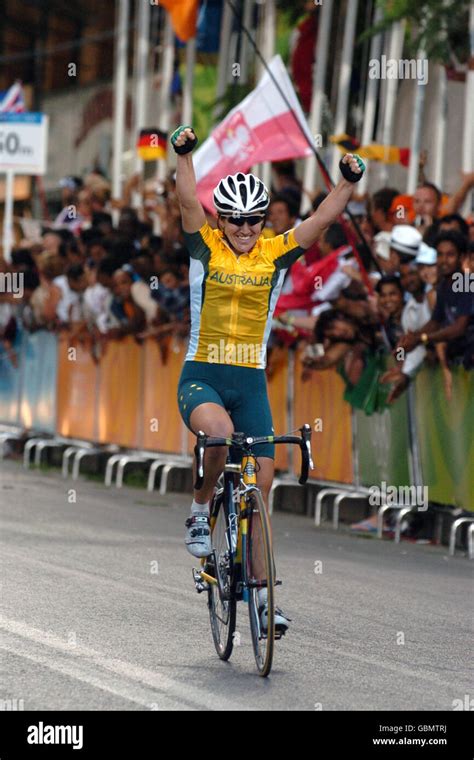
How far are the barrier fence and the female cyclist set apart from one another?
17.7ft

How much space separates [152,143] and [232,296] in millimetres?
13114

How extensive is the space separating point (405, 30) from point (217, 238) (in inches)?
542

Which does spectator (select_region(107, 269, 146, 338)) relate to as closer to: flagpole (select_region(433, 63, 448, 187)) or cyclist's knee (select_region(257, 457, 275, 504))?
flagpole (select_region(433, 63, 448, 187))

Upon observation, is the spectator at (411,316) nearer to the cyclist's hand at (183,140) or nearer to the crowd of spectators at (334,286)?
the crowd of spectators at (334,286)

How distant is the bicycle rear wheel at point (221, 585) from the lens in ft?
27.8

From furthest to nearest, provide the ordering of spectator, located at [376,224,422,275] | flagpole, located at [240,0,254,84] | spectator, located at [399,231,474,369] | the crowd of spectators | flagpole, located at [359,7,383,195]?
flagpole, located at [240,0,254,84] < flagpole, located at [359,7,383,195] < spectator, located at [376,224,422,275] < the crowd of spectators < spectator, located at [399,231,474,369]

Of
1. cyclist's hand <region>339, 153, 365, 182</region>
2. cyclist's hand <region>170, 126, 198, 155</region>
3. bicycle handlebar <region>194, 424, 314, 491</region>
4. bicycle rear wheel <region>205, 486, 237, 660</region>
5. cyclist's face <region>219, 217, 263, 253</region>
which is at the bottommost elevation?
bicycle rear wheel <region>205, 486, 237, 660</region>

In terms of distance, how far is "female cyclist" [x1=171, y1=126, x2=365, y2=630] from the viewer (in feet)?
28.5

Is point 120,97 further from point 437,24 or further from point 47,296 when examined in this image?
point 437,24

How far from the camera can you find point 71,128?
1747 inches

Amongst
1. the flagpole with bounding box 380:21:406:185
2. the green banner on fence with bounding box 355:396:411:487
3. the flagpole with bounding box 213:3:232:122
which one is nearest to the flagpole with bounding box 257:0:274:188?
the flagpole with bounding box 213:3:232:122

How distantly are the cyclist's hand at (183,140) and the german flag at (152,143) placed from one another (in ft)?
43.0

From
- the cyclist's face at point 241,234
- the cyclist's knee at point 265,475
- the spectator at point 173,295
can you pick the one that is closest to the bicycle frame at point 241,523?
the cyclist's knee at point 265,475

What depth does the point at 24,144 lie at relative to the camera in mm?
27953
